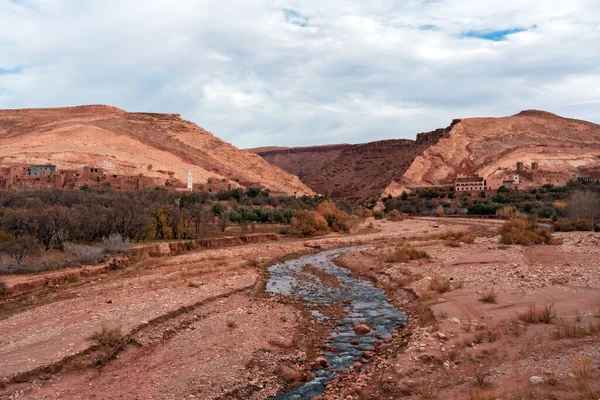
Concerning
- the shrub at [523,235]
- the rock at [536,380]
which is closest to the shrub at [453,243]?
the shrub at [523,235]

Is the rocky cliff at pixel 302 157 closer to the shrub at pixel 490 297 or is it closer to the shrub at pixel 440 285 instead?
the shrub at pixel 440 285

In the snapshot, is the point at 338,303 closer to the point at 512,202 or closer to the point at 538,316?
the point at 538,316

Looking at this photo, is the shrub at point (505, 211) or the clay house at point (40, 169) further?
the clay house at point (40, 169)

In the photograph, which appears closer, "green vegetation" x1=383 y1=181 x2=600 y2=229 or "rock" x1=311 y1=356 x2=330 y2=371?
"rock" x1=311 y1=356 x2=330 y2=371

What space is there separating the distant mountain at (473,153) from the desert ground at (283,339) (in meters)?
67.8

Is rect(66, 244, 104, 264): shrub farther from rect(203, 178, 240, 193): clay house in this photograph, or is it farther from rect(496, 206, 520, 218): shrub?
rect(496, 206, 520, 218): shrub

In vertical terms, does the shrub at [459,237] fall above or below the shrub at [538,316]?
below

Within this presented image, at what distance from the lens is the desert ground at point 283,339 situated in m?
7.89

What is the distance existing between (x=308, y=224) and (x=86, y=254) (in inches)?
772

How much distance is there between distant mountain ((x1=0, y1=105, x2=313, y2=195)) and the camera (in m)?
65.4

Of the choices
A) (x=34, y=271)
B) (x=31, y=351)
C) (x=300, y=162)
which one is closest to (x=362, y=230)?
(x=34, y=271)

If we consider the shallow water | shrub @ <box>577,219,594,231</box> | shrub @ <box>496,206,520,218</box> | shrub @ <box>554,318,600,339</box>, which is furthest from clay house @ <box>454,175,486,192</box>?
shrub @ <box>554,318,600,339</box>

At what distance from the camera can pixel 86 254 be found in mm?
21359

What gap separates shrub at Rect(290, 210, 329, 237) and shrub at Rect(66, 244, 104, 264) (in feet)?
57.7
